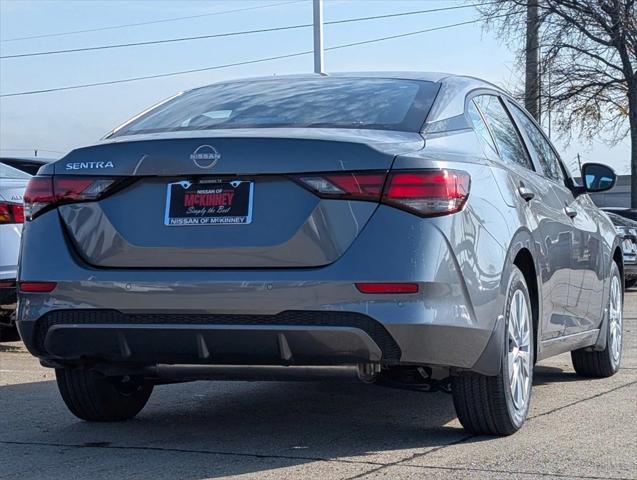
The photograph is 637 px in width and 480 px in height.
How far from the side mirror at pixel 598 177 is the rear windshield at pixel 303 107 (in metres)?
2.11

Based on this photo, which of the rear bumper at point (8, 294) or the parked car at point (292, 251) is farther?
the rear bumper at point (8, 294)

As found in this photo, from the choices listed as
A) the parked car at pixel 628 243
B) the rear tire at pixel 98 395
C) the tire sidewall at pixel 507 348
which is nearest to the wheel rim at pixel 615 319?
the tire sidewall at pixel 507 348

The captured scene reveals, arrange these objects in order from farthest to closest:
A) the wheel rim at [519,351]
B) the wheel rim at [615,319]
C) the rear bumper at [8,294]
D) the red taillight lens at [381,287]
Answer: the rear bumper at [8,294] < the wheel rim at [615,319] < the wheel rim at [519,351] < the red taillight lens at [381,287]

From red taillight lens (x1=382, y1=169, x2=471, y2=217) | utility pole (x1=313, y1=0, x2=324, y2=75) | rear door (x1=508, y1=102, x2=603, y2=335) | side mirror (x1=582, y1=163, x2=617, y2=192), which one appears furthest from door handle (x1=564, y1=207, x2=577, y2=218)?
utility pole (x1=313, y1=0, x2=324, y2=75)

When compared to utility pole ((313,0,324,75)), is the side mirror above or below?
below

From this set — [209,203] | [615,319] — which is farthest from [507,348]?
[615,319]

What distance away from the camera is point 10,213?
329 inches

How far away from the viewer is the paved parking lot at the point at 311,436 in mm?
4762

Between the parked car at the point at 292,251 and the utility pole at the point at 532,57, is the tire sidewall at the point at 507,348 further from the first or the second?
the utility pole at the point at 532,57

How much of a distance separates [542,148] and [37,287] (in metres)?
3.17

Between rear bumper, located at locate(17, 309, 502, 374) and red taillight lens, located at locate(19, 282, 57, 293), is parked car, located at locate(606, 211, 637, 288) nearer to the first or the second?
rear bumper, located at locate(17, 309, 502, 374)

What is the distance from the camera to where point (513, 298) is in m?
5.38

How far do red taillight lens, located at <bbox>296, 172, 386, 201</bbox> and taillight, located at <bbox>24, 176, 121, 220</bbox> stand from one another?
33.4 inches

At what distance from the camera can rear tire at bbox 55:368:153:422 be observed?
5.69 metres
